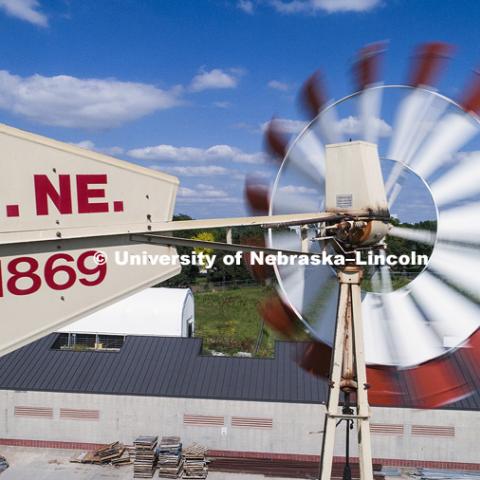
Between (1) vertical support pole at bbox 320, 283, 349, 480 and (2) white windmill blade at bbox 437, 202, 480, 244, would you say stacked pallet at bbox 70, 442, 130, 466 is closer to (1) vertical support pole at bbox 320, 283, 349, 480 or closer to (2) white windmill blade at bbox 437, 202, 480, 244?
(1) vertical support pole at bbox 320, 283, 349, 480

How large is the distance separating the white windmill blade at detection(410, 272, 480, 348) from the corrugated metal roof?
9891 mm

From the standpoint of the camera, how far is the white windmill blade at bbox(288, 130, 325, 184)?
7246 mm

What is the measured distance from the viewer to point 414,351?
23.4 ft

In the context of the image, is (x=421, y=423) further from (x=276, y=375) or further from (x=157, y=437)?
(x=157, y=437)

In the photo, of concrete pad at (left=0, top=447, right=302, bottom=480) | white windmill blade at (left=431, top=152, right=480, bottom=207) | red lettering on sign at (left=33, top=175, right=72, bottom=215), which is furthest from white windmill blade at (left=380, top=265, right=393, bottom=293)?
concrete pad at (left=0, top=447, right=302, bottom=480)

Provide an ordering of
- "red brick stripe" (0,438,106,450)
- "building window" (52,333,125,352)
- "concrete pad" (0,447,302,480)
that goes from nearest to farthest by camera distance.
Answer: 1. "concrete pad" (0,447,302,480)
2. "red brick stripe" (0,438,106,450)
3. "building window" (52,333,125,352)

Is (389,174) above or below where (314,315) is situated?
above

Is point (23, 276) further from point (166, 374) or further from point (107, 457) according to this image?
point (166, 374)

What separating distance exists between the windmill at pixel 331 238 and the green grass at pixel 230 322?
53.0ft

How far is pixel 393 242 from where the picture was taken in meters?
7.67

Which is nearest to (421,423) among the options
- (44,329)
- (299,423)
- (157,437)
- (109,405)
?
(299,423)

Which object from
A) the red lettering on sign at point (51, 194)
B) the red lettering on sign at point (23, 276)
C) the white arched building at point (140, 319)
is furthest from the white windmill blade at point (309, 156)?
the white arched building at point (140, 319)

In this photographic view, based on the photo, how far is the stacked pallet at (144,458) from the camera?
624 inches

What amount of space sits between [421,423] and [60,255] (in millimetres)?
13491
